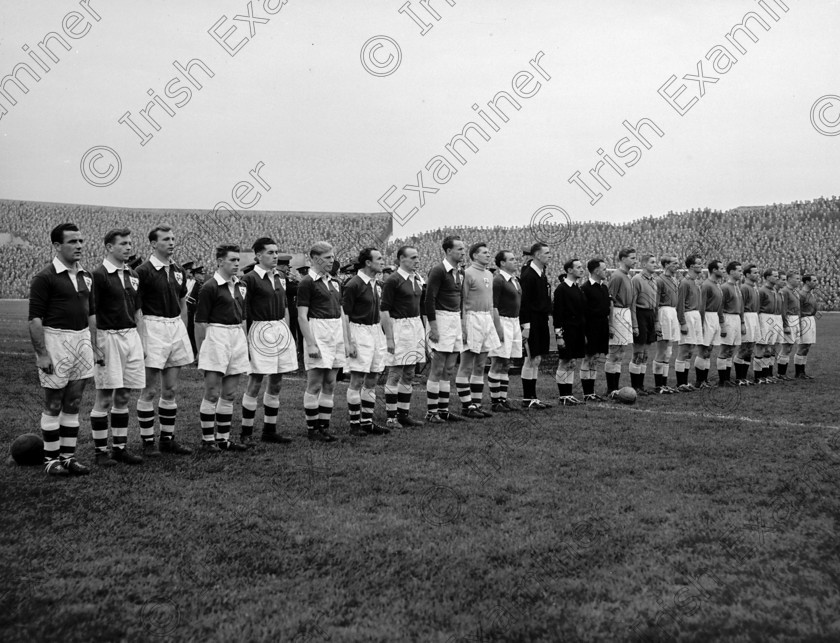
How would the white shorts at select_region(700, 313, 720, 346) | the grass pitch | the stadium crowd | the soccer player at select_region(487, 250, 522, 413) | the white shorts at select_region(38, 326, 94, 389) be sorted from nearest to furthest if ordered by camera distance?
the grass pitch < the white shorts at select_region(38, 326, 94, 389) < the soccer player at select_region(487, 250, 522, 413) < the white shorts at select_region(700, 313, 720, 346) < the stadium crowd

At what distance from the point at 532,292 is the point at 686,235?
139ft

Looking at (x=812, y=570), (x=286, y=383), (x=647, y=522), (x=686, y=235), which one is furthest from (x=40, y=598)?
(x=686, y=235)

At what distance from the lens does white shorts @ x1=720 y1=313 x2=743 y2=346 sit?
1413 centimetres

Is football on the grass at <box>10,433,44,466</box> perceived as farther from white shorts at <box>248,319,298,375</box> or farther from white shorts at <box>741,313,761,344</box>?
white shorts at <box>741,313,761,344</box>

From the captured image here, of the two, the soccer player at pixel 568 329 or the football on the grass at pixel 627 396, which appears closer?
the soccer player at pixel 568 329

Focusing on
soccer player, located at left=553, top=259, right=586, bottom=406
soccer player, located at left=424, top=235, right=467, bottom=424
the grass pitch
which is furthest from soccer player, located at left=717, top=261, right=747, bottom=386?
soccer player, located at left=424, top=235, right=467, bottom=424

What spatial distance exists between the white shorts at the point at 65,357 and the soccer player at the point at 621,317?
799 centimetres

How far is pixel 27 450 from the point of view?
6672mm

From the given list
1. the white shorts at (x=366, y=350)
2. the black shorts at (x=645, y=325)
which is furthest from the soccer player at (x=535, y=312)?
the white shorts at (x=366, y=350)

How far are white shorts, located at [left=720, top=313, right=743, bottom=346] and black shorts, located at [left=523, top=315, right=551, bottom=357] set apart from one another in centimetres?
518

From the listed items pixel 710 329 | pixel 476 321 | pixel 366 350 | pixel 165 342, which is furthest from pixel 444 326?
pixel 710 329

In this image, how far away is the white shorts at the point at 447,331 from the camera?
9523mm

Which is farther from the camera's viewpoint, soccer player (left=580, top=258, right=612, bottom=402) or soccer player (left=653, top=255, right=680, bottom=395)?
soccer player (left=653, top=255, right=680, bottom=395)

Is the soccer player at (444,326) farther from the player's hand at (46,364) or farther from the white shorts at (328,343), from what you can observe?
the player's hand at (46,364)
